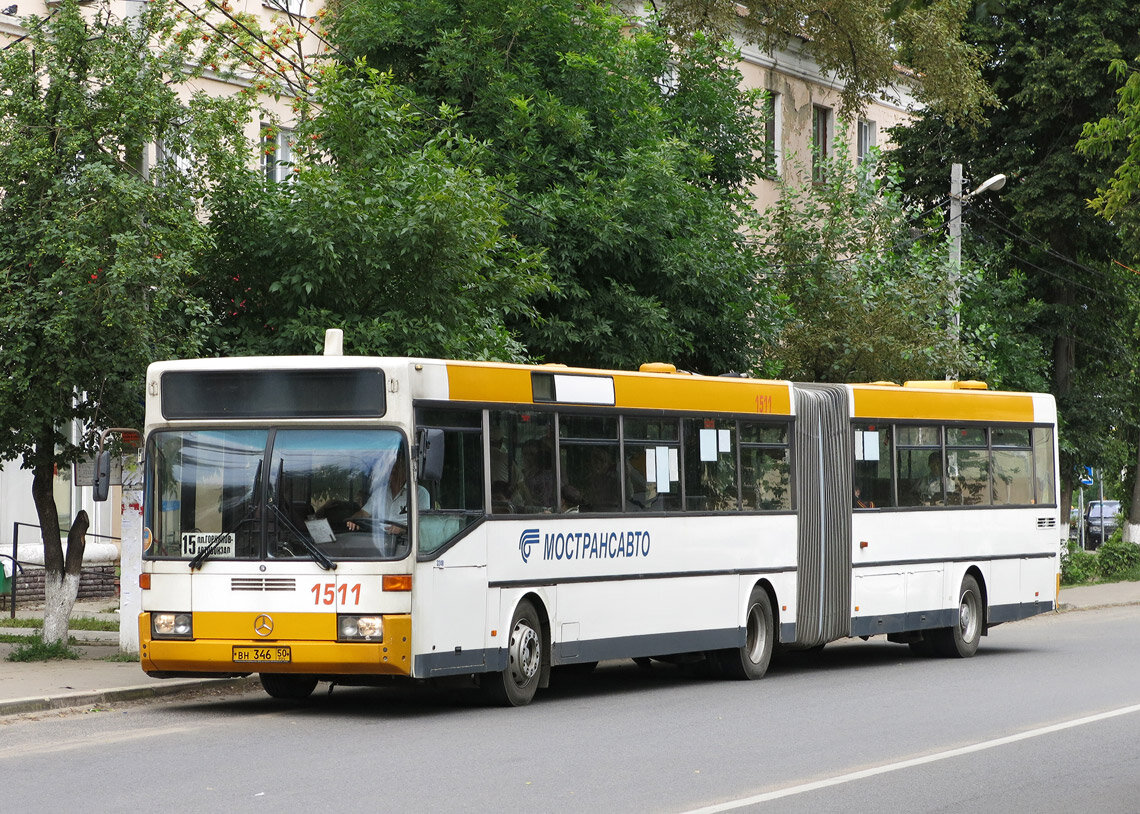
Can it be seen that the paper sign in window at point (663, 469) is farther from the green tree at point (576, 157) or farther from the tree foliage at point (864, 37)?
the tree foliage at point (864, 37)

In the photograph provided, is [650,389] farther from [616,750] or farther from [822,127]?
[822,127]

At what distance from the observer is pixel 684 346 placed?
2417 cm

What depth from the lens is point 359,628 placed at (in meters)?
12.6

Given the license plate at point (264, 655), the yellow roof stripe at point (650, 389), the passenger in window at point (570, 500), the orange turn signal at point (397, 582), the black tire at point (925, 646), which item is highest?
the yellow roof stripe at point (650, 389)

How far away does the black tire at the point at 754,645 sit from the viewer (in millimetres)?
17016

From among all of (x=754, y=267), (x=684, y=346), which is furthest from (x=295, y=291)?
(x=754, y=267)

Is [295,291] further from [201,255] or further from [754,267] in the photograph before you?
[754,267]

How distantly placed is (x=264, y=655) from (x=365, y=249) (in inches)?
224

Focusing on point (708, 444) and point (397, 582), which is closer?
point (397, 582)

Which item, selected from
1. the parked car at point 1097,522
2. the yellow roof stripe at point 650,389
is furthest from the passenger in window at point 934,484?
the parked car at point 1097,522

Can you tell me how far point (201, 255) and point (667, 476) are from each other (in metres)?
5.32

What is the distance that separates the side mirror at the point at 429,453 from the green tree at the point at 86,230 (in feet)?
13.2

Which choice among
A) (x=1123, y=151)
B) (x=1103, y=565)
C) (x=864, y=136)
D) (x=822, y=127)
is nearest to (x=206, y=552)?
(x=1123, y=151)

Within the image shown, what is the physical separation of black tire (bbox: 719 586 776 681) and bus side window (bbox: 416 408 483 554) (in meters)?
4.36
